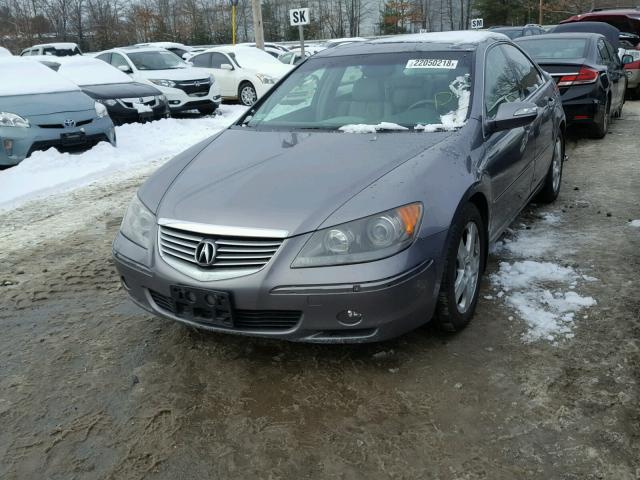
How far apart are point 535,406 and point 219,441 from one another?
54.6 inches

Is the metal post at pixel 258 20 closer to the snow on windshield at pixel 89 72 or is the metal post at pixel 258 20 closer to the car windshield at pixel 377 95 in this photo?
the snow on windshield at pixel 89 72

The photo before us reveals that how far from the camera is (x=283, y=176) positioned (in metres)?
3.04

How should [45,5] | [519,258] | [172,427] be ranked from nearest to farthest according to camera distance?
[172,427]
[519,258]
[45,5]

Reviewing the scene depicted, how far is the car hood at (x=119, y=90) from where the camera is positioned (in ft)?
34.7

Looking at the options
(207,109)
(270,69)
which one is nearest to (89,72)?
(207,109)

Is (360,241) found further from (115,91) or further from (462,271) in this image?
(115,91)

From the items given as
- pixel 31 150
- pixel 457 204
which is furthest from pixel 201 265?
pixel 31 150

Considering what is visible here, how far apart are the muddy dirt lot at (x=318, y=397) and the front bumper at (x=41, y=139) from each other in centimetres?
415

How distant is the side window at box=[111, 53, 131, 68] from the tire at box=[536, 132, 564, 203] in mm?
11394

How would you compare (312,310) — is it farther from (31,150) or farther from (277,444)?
(31,150)

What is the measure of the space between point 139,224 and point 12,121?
5491 mm

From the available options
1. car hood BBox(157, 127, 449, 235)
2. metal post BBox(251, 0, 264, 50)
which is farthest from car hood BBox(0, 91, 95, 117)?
metal post BBox(251, 0, 264, 50)

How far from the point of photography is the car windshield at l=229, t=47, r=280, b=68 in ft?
51.0

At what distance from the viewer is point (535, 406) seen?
262cm
